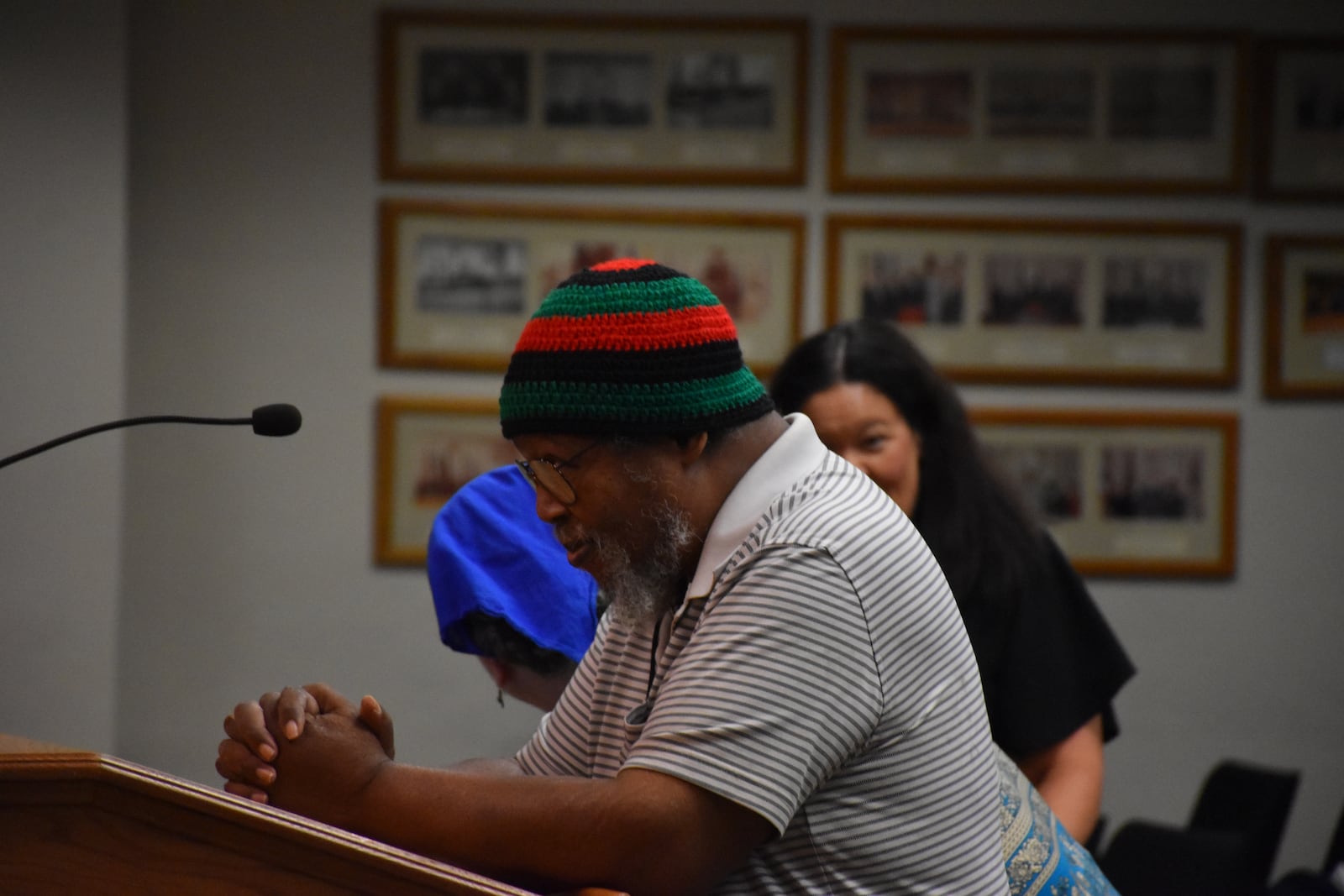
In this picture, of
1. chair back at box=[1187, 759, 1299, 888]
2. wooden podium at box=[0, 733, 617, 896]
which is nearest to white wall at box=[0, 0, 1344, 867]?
chair back at box=[1187, 759, 1299, 888]

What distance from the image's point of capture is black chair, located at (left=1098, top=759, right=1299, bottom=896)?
2832mm

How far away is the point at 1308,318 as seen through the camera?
13.6ft

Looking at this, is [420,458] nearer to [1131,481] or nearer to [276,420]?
[1131,481]

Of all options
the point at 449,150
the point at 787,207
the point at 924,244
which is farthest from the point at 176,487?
the point at 924,244

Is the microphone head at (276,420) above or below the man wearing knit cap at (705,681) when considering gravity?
above

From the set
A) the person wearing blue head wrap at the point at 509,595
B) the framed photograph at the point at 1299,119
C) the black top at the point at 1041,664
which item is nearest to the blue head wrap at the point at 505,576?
the person wearing blue head wrap at the point at 509,595

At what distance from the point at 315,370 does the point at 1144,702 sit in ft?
9.28

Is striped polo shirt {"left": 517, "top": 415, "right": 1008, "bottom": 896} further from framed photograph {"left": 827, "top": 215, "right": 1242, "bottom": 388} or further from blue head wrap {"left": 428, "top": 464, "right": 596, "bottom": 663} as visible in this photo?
framed photograph {"left": 827, "top": 215, "right": 1242, "bottom": 388}

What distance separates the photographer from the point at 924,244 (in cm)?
409

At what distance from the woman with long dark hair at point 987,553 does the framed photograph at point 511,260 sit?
1.34 metres

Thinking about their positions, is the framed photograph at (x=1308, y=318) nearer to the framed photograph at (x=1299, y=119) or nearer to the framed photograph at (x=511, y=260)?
the framed photograph at (x=1299, y=119)

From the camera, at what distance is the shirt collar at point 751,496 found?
51.1 inches

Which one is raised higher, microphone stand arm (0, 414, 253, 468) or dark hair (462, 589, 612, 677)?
microphone stand arm (0, 414, 253, 468)

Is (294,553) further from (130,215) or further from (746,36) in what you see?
(746,36)
